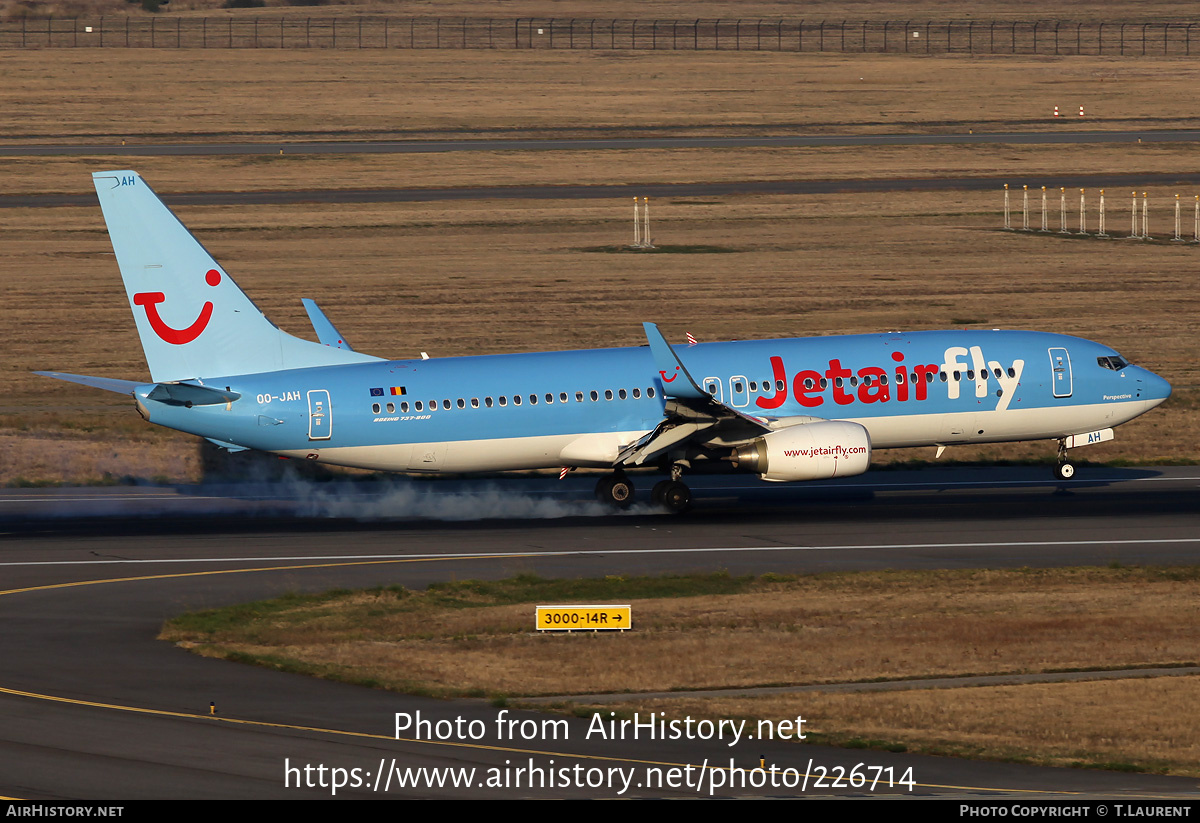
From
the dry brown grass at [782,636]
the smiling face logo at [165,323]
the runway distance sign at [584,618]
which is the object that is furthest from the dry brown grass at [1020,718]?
the smiling face logo at [165,323]

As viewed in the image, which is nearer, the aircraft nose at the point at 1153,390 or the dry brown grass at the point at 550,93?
the aircraft nose at the point at 1153,390

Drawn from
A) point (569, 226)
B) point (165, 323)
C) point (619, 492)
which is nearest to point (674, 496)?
point (619, 492)

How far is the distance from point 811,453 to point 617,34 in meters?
150

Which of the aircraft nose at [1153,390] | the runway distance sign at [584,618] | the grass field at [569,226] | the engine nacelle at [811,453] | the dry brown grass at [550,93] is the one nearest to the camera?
the runway distance sign at [584,618]

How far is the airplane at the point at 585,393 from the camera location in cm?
4041

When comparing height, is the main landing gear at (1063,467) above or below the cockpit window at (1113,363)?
below

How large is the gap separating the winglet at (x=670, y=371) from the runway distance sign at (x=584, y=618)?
30.9 feet

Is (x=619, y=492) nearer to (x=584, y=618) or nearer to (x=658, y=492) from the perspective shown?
(x=658, y=492)

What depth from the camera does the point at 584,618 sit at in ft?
102

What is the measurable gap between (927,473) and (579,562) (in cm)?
1618

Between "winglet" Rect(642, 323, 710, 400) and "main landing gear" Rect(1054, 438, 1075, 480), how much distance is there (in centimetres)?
1150

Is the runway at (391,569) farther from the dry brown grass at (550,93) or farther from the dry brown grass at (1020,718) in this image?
the dry brown grass at (550,93)

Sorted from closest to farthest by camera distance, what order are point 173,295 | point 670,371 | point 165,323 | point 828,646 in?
point 828,646, point 165,323, point 173,295, point 670,371

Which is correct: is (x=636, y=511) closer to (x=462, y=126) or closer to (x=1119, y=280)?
(x=1119, y=280)
